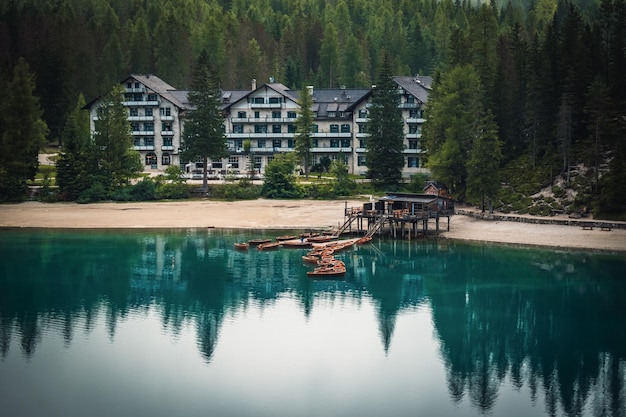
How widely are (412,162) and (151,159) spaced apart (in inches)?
1327

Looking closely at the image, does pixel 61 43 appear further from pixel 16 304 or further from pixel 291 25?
pixel 16 304

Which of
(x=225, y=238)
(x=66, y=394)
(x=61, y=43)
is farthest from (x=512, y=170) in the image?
(x=61, y=43)

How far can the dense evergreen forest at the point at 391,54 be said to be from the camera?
8575cm

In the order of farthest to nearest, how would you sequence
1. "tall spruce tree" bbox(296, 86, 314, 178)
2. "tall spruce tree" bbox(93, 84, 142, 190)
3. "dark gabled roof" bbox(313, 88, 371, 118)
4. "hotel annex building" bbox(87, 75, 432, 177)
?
"dark gabled roof" bbox(313, 88, 371, 118), "hotel annex building" bbox(87, 75, 432, 177), "tall spruce tree" bbox(296, 86, 314, 178), "tall spruce tree" bbox(93, 84, 142, 190)

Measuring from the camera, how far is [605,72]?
299 feet

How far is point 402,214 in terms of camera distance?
74938mm

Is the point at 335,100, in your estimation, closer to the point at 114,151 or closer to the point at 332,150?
the point at 332,150

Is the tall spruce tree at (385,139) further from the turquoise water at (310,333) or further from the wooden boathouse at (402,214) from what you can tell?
the turquoise water at (310,333)

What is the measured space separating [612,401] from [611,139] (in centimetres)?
4689

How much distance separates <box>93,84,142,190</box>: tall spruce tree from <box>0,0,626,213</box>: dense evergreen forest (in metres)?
14.0

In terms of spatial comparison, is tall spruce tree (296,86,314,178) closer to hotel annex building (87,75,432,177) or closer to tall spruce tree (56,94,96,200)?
hotel annex building (87,75,432,177)

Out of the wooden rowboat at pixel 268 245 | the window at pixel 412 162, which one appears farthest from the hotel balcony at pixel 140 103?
the wooden rowboat at pixel 268 245

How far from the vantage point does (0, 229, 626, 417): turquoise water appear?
37500mm

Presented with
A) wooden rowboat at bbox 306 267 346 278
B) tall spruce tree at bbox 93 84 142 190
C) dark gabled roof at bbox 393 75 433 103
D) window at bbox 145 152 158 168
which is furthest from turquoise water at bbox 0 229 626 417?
window at bbox 145 152 158 168
